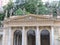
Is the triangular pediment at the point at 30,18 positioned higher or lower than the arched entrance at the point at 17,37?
higher

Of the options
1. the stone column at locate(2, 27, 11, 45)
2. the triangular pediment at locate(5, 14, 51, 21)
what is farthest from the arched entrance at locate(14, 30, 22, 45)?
the triangular pediment at locate(5, 14, 51, 21)

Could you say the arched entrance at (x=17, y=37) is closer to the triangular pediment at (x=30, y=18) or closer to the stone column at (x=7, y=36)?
the stone column at (x=7, y=36)

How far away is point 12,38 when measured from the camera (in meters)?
29.2

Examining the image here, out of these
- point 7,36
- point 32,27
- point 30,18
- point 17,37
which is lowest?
point 17,37

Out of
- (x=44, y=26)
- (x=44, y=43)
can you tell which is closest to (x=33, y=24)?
(x=44, y=26)

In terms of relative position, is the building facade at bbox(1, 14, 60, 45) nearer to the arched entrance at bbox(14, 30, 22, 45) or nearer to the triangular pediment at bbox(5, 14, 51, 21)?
the triangular pediment at bbox(5, 14, 51, 21)

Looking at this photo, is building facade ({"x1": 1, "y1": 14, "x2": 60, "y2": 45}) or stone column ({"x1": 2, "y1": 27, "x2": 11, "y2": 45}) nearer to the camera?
building facade ({"x1": 1, "y1": 14, "x2": 60, "y2": 45})

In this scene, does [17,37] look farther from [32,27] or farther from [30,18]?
[30,18]

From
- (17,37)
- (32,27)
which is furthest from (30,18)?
(17,37)

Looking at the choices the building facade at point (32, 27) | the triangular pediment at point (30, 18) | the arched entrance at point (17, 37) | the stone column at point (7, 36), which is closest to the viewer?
the building facade at point (32, 27)

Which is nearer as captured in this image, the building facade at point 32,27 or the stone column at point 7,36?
the building facade at point 32,27

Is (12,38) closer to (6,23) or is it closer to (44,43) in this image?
(6,23)

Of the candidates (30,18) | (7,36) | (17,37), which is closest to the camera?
(30,18)

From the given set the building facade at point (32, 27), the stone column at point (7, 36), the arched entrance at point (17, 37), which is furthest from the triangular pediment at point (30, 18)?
the arched entrance at point (17, 37)
